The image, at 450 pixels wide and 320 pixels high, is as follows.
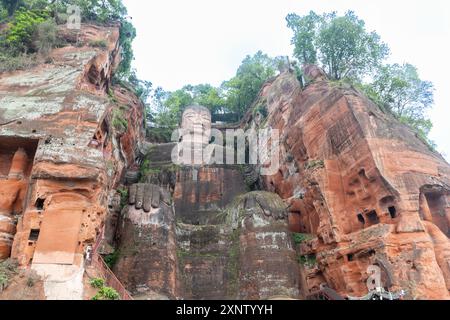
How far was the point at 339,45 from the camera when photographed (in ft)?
96.2

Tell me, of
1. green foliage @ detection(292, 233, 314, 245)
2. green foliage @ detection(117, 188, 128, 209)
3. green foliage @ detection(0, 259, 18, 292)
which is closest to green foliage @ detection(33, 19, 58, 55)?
green foliage @ detection(117, 188, 128, 209)

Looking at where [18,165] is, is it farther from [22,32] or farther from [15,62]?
[22,32]

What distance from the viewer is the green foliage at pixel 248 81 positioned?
130ft

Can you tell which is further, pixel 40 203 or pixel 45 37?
pixel 45 37

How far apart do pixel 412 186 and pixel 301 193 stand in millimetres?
6751

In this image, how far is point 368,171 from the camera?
738 inches

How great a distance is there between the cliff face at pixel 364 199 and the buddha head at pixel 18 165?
14.3m

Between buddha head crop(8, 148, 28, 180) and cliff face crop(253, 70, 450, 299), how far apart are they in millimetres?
14294

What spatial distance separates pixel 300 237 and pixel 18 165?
48.9ft

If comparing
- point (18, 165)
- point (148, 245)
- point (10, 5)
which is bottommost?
point (148, 245)

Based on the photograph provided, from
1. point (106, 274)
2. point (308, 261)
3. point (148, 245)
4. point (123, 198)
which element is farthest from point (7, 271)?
point (308, 261)

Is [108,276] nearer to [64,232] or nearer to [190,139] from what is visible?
[64,232]

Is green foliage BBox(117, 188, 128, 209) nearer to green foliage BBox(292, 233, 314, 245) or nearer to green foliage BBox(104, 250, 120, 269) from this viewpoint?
green foliage BBox(104, 250, 120, 269)
